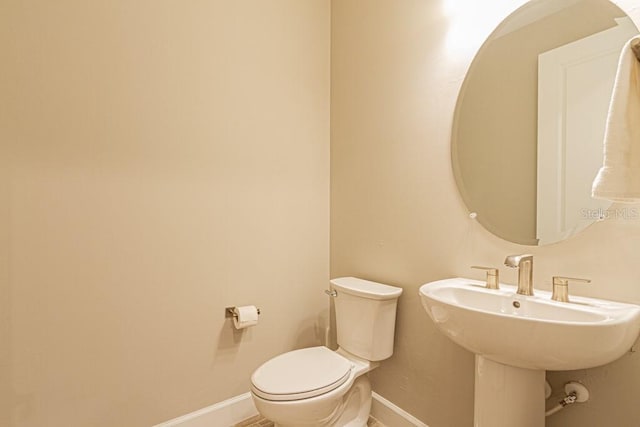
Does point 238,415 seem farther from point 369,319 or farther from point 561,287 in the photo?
point 561,287

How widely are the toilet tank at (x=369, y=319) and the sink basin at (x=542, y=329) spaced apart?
47cm

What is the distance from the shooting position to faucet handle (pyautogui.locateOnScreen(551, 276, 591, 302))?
970 mm

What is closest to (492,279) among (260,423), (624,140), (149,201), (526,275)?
(526,275)

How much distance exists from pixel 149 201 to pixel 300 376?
1.05 metres

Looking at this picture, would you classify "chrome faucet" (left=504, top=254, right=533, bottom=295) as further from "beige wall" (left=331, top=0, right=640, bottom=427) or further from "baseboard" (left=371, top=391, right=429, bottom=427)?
"baseboard" (left=371, top=391, right=429, bottom=427)

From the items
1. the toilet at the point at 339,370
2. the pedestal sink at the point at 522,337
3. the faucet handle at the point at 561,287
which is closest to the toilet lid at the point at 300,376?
the toilet at the point at 339,370

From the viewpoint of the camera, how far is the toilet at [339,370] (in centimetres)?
121

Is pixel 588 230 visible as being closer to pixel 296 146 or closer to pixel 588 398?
pixel 588 398

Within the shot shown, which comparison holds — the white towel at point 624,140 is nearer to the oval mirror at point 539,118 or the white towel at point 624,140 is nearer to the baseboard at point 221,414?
the oval mirror at point 539,118

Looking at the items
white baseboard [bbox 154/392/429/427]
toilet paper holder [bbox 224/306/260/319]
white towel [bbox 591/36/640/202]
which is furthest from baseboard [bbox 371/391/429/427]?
white towel [bbox 591/36/640/202]

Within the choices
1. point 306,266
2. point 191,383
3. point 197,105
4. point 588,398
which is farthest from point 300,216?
point 588,398

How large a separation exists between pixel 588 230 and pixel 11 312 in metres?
2.08

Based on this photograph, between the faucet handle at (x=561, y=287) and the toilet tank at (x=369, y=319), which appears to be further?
the toilet tank at (x=369, y=319)

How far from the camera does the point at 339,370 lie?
137 centimetres
